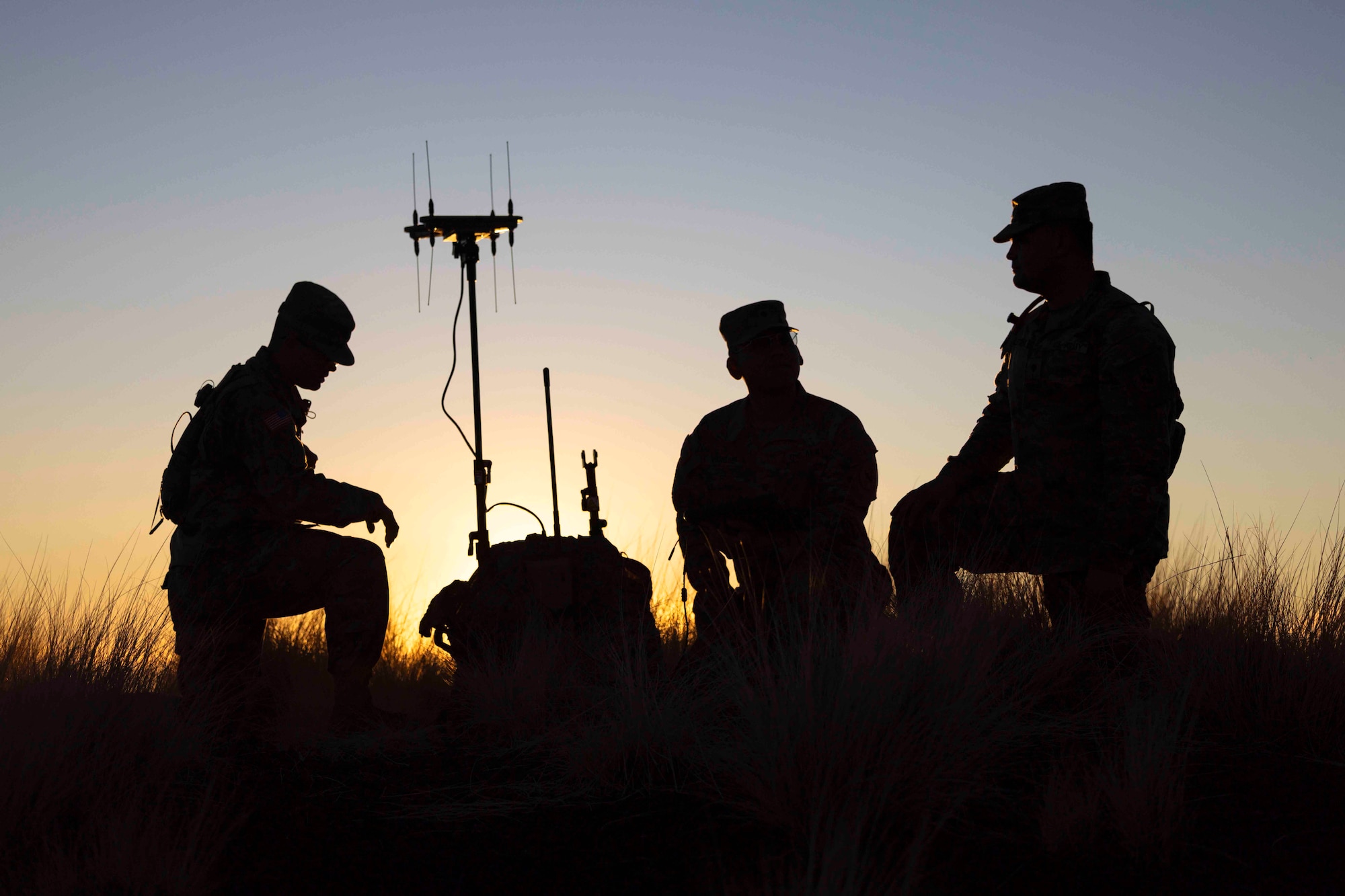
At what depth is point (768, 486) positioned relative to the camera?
18.4ft

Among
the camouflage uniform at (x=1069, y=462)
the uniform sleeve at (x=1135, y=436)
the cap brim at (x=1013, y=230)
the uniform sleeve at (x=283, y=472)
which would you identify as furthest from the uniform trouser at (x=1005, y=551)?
the uniform sleeve at (x=283, y=472)

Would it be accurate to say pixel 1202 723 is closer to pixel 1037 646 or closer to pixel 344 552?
pixel 1037 646

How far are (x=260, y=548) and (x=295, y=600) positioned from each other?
281mm

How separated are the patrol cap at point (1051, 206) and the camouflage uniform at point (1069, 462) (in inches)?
10.6

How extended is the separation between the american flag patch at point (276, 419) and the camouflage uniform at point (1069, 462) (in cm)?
267

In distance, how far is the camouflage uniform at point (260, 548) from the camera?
5.07 meters

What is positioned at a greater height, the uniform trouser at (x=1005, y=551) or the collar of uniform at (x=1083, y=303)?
the collar of uniform at (x=1083, y=303)

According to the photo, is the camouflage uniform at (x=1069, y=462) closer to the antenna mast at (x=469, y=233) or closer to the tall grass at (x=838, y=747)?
the tall grass at (x=838, y=747)

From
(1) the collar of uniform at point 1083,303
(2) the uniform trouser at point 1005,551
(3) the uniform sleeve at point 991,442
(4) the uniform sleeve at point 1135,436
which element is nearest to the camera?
(4) the uniform sleeve at point 1135,436

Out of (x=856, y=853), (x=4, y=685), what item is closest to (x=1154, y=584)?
(x=856, y=853)

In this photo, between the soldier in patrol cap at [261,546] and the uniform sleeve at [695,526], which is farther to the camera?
the uniform sleeve at [695,526]

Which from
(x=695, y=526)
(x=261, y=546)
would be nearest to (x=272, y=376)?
(x=261, y=546)

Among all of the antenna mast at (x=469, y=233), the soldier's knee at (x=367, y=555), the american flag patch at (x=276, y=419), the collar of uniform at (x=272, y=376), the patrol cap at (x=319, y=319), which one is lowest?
the soldier's knee at (x=367, y=555)

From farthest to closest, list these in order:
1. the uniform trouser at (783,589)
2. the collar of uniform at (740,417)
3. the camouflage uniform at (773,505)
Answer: the collar of uniform at (740,417)
the camouflage uniform at (773,505)
the uniform trouser at (783,589)
